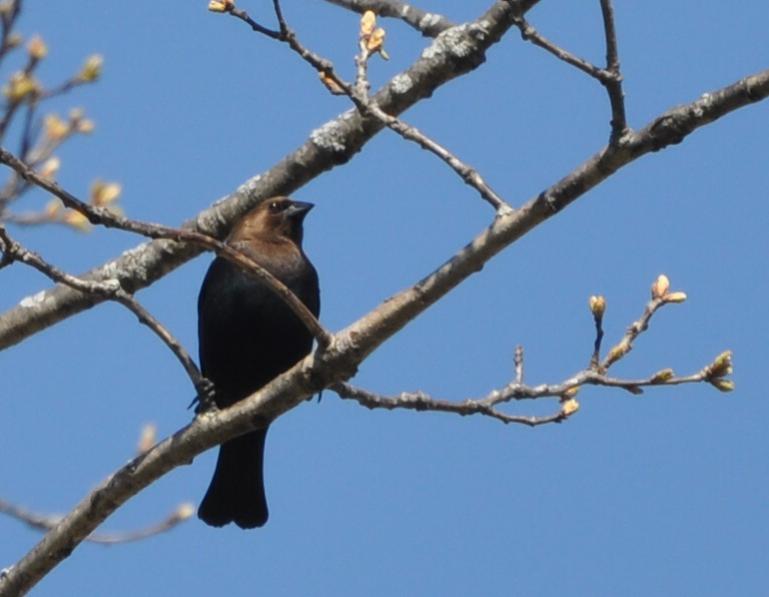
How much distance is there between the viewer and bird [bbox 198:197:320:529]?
16.7 feet

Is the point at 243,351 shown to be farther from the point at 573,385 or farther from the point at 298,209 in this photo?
the point at 573,385

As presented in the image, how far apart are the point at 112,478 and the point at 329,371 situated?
1.85 feet

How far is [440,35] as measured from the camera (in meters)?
4.61

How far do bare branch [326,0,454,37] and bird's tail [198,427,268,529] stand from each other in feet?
4.41

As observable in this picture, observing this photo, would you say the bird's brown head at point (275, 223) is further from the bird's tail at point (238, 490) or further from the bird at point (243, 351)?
the bird's tail at point (238, 490)

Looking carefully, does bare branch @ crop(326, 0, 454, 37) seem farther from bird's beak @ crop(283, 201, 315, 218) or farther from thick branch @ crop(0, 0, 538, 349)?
bird's beak @ crop(283, 201, 315, 218)

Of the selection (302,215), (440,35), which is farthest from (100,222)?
(302,215)

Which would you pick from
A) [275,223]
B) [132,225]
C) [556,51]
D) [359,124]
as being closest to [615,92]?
[556,51]

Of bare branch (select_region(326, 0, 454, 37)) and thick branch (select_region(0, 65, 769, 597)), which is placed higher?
bare branch (select_region(326, 0, 454, 37))

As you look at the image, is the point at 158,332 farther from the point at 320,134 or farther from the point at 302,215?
the point at 302,215

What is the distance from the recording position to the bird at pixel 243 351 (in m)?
5.09

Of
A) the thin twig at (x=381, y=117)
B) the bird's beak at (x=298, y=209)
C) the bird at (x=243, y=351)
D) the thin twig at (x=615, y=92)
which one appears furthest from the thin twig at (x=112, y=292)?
the bird's beak at (x=298, y=209)

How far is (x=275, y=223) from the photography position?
18.1ft

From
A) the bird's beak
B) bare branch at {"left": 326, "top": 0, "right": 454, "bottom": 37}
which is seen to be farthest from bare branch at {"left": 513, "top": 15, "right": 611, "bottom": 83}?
the bird's beak
